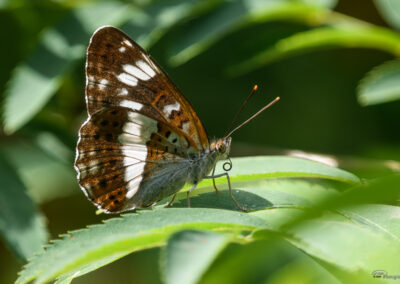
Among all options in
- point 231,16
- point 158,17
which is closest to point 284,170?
point 231,16

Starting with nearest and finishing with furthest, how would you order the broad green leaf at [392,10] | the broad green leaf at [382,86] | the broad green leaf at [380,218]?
1. the broad green leaf at [380,218]
2. the broad green leaf at [382,86]
3. the broad green leaf at [392,10]

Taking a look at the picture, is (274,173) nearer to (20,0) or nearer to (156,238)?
(156,238)

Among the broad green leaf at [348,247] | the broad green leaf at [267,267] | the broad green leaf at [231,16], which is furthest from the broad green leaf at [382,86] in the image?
the broad green leaf at [348,247]

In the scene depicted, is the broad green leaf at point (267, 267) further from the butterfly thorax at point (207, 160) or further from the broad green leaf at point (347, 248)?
the butterfly thorax at point (207, 160)

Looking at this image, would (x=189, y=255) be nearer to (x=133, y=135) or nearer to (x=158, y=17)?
(x=133, y=135)

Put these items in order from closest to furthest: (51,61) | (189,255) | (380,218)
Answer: (189,255) → (380,218) → (51,61)

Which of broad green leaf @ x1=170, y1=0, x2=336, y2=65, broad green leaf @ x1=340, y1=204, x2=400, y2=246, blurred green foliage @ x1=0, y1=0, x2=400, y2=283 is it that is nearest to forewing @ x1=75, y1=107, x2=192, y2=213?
blurred green foliage @ x1=0, y1=0, x2=400, y2=283
